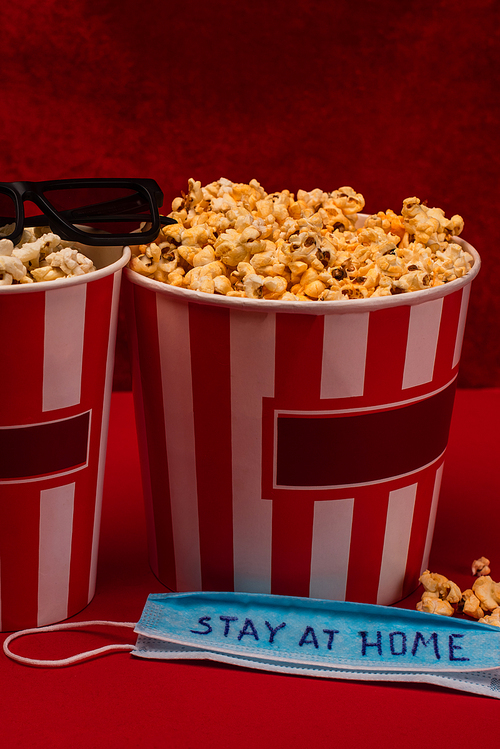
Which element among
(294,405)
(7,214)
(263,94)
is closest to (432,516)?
(294,405)

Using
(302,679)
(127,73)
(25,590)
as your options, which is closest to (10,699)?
(25,590)

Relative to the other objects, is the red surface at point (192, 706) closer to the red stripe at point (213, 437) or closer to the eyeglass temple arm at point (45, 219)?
the red stripe at point (213, 437)

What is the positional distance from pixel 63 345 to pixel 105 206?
280mm

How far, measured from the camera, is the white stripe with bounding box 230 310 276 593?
1090 mm

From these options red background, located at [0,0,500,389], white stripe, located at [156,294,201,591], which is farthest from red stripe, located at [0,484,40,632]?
red background, located at [0,0,500,389]

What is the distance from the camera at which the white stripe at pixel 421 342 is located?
1114mm

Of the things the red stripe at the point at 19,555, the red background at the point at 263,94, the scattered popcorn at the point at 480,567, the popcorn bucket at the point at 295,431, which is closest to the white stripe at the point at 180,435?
the popcorn bucket at the point at 295,431

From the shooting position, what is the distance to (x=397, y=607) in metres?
1.24

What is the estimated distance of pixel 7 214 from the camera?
1.15 meters

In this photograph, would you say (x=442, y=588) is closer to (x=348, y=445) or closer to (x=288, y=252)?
(x=348, y=445)

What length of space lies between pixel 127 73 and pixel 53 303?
1.09m

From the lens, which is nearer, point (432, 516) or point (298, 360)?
point (298, 360)

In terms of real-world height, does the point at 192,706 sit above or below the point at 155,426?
below

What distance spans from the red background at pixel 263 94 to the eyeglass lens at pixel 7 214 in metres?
0.87
